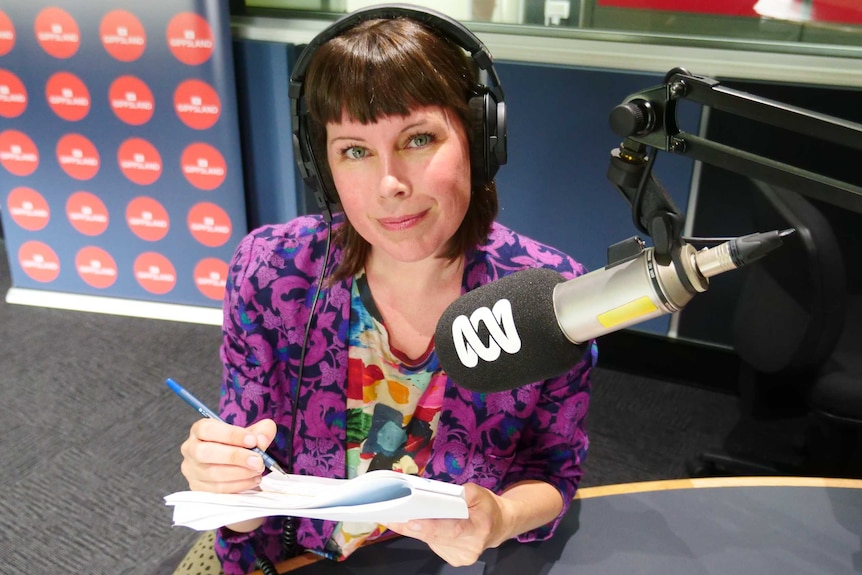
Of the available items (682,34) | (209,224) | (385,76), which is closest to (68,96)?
(209,224)

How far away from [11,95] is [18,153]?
203mm

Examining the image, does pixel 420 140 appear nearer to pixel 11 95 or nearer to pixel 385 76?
→ pixel 385 76

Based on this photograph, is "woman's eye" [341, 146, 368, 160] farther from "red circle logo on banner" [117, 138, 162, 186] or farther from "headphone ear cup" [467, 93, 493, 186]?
"red circle logo on banner" [117, 138, 162, 186]

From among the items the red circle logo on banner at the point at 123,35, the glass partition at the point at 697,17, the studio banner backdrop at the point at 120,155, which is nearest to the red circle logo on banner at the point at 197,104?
the studio banner backdrop at the point at 120,155

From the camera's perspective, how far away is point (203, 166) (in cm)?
262

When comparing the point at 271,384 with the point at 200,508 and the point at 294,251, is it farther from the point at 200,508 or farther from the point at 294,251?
the point at 200,508

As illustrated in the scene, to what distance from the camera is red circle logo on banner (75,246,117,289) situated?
2.83m

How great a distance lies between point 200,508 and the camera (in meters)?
0.74

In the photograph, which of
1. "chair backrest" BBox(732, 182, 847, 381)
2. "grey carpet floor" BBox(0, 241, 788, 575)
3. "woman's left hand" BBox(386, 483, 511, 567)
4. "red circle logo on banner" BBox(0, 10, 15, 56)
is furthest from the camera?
"red circle logo on banner" BBox(0, 10, 15, 56)

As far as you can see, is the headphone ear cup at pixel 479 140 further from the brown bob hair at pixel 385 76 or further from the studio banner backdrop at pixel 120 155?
the studio banner backdrop at pixel 120 155

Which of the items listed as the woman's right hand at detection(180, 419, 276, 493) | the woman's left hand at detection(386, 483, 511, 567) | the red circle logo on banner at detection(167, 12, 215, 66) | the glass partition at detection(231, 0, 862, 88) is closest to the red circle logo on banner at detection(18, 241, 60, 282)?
the red circle logo on banner at detection(167, 12, 215, 66)

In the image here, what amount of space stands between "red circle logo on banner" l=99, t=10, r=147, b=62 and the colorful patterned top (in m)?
1.79

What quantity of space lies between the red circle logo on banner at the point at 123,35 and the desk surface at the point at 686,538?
2051mm

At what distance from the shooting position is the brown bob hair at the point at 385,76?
2.97 feet
